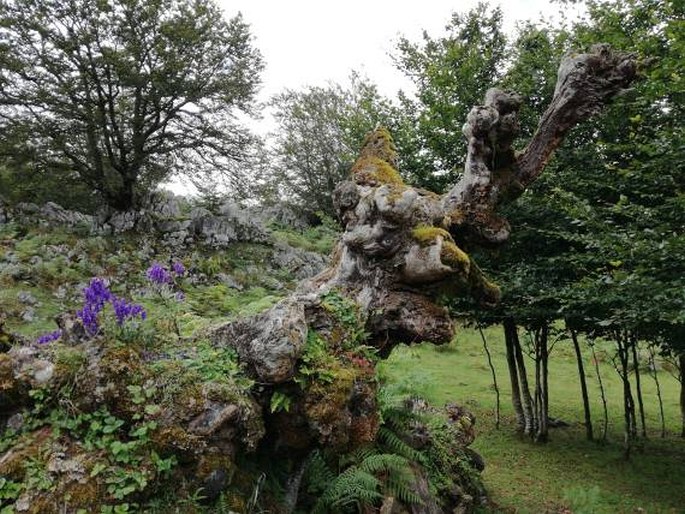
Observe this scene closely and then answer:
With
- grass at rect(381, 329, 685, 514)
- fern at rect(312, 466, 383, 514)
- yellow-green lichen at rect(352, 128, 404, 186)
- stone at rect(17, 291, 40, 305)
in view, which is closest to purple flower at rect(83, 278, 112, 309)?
fern at rect(312, 466, 383, 514)

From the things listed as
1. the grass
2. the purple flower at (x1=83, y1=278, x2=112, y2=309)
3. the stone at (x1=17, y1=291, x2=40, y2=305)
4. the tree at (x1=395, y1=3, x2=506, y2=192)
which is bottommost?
the grass

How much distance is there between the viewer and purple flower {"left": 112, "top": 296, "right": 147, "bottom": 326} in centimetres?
408

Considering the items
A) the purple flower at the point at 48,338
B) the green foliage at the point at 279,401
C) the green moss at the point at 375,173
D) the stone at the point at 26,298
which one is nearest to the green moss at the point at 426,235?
the green moss at the point at 375,173

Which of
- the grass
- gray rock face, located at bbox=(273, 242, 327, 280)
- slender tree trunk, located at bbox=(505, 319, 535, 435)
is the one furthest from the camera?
gray rock face, located at bbox=(273, 242, 327, 280)

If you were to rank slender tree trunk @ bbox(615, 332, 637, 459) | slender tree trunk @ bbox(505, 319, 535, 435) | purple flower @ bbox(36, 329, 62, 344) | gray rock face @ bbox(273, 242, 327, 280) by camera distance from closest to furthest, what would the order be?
purple flower @ bbox(36, 329, 62, 344) < slender tree trunk @ bbox(615, 332, 637, 459) < slender tree trunk @ bbox(505, 319, 535, 435) < gray rock face @ bbox(273, 242, 327, 280)

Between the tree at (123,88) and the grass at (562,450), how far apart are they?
10.4 m

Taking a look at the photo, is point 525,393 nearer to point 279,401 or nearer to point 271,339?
point 279,401

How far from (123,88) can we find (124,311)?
14693 millimetres

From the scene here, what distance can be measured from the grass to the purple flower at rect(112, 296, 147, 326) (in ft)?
11.3

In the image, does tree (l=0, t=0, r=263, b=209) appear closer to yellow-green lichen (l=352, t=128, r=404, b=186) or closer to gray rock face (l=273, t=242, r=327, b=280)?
gray rock face (l=273, t=242, r=327, b=280)

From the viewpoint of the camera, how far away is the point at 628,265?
9078 mm

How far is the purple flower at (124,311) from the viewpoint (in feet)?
13.4

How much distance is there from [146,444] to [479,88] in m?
13.8

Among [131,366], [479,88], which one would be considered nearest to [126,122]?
[479,88]
